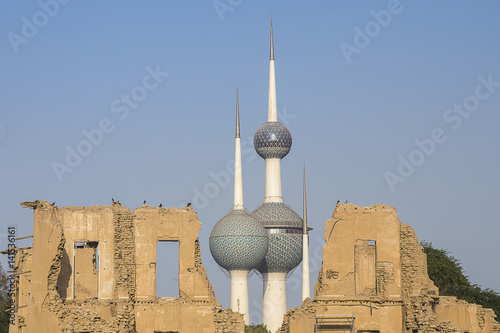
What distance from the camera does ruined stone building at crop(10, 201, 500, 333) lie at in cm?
3769

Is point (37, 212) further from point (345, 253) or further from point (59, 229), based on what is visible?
point (345, 253)

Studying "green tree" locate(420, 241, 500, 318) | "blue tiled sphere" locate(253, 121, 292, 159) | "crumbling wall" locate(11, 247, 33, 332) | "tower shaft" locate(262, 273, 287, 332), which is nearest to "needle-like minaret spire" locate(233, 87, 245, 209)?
"blue tiled sphere" locate(253, 121, 292, 159)

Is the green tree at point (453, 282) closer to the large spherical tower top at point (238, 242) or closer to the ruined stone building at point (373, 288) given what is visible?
the ruined stone building at point (373, 288)

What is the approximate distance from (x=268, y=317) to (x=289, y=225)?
1291 cm

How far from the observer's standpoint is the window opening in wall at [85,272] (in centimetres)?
3872

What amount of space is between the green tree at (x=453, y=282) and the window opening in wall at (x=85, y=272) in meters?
26.2

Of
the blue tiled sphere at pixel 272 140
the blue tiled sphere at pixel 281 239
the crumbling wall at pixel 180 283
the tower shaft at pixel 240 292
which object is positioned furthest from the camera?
the blue tiled sphere at pixel 272 140

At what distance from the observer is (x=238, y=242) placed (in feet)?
423

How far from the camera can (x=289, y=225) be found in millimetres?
147375

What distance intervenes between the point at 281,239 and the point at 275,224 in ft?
7.84

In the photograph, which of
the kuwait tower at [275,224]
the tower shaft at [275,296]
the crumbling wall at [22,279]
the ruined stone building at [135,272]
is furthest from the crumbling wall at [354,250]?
the tower shaft at [275,296]

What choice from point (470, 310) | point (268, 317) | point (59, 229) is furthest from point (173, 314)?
point (268, 317)

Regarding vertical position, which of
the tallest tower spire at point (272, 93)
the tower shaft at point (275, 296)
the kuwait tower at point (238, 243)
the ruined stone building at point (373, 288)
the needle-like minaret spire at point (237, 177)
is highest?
the tallest tower spire at point (272, 93)

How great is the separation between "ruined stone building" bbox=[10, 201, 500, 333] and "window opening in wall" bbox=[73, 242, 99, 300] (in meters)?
0.04
